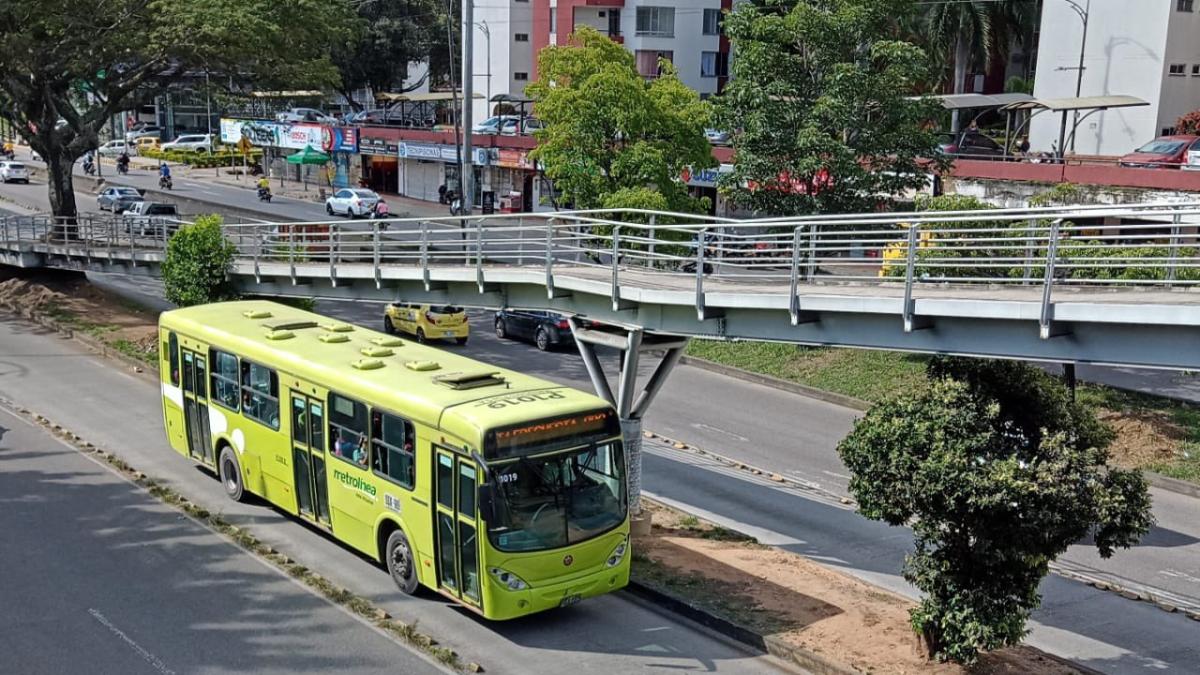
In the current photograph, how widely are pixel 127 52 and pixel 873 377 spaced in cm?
2256

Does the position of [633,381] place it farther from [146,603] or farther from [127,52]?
[127,52]

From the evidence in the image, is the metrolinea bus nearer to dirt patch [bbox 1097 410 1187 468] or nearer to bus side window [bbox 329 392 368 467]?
bus side window [bbox 329 392 368 467]

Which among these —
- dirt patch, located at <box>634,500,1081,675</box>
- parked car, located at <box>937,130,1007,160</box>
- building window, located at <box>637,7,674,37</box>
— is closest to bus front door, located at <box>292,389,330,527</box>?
dirt patch, located at <box>634,500,1081,675</box>

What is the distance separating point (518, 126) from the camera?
187 ft

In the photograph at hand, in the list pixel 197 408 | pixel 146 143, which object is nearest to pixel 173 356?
pixel 197 408

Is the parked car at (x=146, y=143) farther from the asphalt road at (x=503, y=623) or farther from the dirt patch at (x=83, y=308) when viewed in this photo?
the asphalt road at (x=503, y=623)

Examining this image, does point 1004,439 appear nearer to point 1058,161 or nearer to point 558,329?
point 558,329

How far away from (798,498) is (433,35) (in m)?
66.9

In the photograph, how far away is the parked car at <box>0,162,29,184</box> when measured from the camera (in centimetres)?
6625

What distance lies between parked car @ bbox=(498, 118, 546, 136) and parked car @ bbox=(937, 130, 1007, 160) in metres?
20.5

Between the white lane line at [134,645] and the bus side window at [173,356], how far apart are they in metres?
6.16

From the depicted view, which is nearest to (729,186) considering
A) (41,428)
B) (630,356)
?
(630,356)

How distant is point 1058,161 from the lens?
34.8 m

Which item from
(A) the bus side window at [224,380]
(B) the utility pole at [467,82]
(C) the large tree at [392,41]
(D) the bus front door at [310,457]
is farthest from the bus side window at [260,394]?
(C) the large tree at [392,41]
